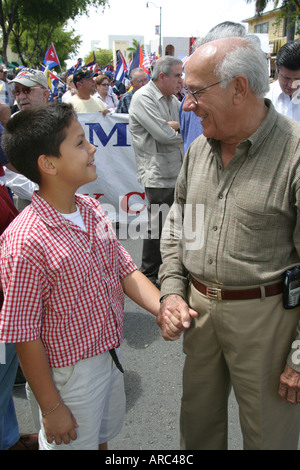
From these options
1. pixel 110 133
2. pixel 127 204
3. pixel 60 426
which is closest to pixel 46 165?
pixel 60 426

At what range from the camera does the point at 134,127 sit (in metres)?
4.10

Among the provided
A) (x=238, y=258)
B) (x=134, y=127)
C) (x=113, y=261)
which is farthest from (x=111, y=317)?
(x=134, y=127)

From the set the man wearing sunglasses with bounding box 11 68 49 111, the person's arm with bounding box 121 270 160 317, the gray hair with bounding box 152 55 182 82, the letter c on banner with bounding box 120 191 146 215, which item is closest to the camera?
the person's arm with bounding box 121 270 160 317

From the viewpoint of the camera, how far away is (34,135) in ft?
4.69

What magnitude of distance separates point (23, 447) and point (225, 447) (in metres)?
1.07

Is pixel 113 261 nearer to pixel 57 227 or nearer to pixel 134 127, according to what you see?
pixel 57 227

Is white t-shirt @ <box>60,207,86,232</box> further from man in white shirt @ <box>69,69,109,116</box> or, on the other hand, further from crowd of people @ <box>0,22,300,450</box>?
man in white shirt @ <box>69,69,109,116</box>

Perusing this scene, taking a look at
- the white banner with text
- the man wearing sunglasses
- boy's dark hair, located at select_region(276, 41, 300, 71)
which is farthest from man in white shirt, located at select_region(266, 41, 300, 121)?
the white banner with text

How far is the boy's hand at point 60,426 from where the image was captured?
142 cm

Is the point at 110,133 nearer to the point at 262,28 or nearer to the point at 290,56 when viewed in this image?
the point at 290,56

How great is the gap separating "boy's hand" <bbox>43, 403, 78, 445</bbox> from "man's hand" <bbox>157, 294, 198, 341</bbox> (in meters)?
0.48

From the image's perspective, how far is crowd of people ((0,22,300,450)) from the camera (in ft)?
4.64

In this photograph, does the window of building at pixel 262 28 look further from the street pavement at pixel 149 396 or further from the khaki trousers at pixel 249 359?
the khaki trousers at pixel 249 359

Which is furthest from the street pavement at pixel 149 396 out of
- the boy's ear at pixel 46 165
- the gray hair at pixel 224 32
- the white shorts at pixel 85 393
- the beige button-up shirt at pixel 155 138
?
the gray hair at pixel 224 32
